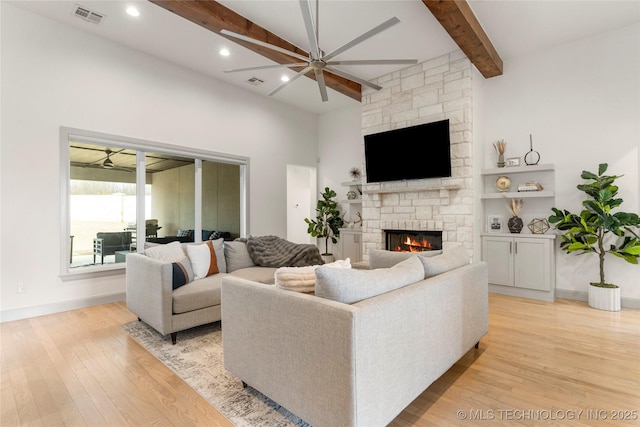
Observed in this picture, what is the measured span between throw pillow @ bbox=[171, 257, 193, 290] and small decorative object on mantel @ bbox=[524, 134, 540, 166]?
4669mm

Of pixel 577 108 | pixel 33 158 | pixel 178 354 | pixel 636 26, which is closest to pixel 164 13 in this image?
pixel 33 158

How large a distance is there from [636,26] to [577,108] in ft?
3.39

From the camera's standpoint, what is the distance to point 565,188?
4.23 m

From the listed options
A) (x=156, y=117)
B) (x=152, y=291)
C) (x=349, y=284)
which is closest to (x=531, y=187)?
(x=349, y=284)

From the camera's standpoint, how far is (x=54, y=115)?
3.74m

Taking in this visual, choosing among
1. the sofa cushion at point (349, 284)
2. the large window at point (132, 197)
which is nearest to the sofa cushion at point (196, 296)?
the sofa cushion at point (349, 284)

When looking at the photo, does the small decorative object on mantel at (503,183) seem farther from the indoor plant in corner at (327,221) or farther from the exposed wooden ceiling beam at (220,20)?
the exposed wooden ceiling beam at (220,20)

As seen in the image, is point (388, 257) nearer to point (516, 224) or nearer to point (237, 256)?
point (237, 256)

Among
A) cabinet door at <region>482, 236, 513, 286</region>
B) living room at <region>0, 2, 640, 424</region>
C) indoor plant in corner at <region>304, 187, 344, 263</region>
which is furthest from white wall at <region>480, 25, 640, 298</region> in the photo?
indoor plant in corner at <region>304, 187, 344, 263</region>

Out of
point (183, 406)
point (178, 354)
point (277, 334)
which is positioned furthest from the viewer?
point (178, 354)

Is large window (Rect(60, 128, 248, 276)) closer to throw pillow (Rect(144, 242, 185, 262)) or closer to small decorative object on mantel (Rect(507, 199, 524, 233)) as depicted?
throw pillow (Rect(144, 242, 185, 262))

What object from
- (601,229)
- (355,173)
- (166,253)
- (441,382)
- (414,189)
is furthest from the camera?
(355,173)

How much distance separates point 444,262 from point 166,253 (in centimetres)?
267

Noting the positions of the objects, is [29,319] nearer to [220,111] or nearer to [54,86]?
[54,86]
